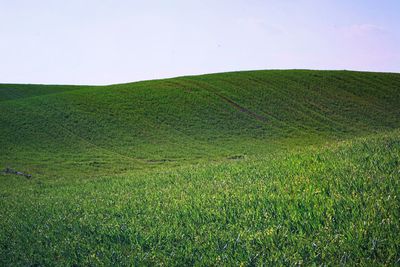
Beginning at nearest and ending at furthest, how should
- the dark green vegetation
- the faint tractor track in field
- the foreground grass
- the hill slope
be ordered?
1. the foreground grass
2. the dark green vegetation
3. the hill slope
4. the faint tractor track in field

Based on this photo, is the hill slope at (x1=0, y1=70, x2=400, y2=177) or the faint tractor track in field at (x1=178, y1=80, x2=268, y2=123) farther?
the faint tractor track in field at (x1=178, y1=80, x2=268, y2=123)

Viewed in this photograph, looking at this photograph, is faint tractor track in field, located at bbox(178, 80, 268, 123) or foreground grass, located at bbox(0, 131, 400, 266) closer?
foreground grass, located at bbox(0, 131, 400, 266)

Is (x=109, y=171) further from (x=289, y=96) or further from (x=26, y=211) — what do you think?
(x=289, y=96)

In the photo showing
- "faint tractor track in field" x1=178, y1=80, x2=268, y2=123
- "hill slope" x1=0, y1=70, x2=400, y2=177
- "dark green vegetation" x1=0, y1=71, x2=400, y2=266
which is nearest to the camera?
"dark green vegetation" x1=0, y1=71, x2=400, y2=266

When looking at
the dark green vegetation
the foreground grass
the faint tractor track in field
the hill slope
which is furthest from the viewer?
the faint tractor track in field

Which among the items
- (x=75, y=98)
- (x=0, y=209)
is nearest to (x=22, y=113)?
(x=75, y=98)

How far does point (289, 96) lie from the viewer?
6488 centimetres

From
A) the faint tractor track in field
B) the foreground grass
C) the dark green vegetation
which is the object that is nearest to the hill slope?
the faint tractor track in field

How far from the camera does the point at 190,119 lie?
179 feet

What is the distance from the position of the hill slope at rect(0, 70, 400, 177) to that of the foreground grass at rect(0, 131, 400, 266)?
22.0m

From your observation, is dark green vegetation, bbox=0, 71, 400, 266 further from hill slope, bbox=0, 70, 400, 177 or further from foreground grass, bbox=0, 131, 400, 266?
hill slope, bbox=0, 70, 400, 177

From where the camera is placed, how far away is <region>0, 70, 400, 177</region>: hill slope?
4169 cm

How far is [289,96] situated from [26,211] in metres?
53.3

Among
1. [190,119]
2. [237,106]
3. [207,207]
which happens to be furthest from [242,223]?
[237,106]
